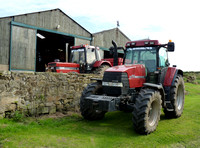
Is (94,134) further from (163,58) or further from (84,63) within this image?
(84,63)

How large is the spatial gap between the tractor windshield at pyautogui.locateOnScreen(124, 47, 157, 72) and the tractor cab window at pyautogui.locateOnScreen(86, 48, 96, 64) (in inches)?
191

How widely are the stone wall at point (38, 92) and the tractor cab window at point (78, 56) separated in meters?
2.94

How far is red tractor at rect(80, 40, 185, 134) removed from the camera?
5.06 metres

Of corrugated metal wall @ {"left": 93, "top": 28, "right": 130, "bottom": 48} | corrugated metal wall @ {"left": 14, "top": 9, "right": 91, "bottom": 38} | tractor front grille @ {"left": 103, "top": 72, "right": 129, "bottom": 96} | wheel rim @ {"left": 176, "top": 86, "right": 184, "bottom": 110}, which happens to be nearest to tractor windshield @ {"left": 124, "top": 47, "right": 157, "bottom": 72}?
tractor front grille @ {"left": 103, "top": 72, "right": 129, "bottom": 96}

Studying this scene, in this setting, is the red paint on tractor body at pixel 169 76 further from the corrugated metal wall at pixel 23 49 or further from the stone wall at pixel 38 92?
the corrugated metal wall at pixel 23 49

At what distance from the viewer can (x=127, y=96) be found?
5586 millimetres

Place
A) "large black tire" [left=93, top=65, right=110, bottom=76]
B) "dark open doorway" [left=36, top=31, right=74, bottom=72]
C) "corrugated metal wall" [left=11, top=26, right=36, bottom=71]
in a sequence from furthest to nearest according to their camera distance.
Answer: "dark open doorway" [left=36, top=31, right=74, bottom=72], "corrugated metal wall" [left=11, top=26, right=36, bottom=71], "large black tire" [left=93, top=65, right=110, bottom=76]

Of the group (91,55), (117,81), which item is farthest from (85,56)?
(117,81)

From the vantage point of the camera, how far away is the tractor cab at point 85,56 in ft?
37.3

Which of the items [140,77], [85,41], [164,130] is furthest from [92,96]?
[85,41]

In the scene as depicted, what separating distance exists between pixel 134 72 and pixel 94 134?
6.69 feet

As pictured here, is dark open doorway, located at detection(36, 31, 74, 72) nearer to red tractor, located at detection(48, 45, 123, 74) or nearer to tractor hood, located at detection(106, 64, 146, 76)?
red tractor, located at detection(48, 45, 123, 74)

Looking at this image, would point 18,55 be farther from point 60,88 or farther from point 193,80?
point 193,80

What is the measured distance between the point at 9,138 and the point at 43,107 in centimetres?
258
